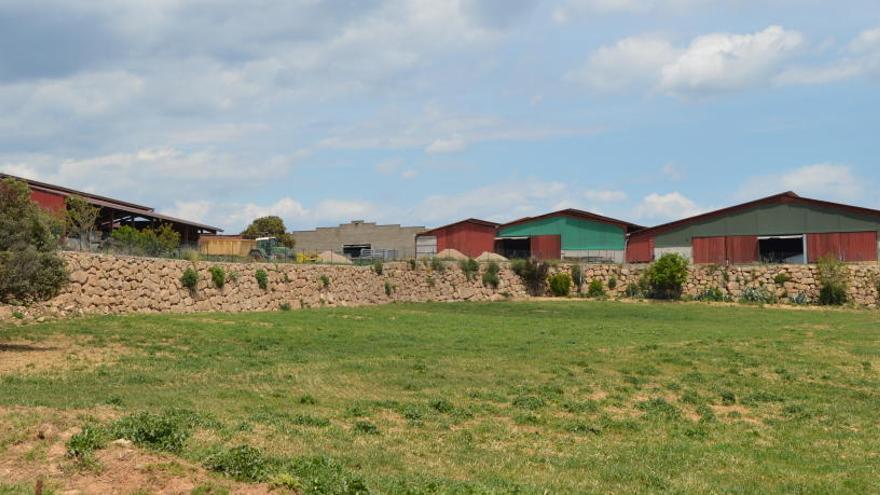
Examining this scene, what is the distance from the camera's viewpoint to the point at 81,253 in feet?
112

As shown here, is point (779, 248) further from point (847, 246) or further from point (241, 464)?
point (241, 464)

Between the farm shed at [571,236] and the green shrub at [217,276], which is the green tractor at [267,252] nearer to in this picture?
the green shrub at [217,276]

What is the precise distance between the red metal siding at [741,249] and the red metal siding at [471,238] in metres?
19.7

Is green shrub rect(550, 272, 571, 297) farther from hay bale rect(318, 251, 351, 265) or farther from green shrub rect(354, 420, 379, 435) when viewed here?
green shrub rect(354, 420, 379, 435)

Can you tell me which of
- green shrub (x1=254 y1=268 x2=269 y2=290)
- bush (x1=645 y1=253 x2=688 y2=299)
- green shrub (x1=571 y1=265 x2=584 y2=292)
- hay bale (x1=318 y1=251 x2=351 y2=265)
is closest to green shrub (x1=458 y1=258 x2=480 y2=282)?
green shrub (x1=571 y1=265 x2=584 y2=292)

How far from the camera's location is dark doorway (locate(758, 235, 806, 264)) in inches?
2430

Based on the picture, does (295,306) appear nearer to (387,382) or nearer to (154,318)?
(154,318)

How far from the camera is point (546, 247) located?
69.1 m

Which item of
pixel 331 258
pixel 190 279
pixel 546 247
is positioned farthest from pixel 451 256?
pixel 190 279

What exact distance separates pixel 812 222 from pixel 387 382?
4951 centimetres

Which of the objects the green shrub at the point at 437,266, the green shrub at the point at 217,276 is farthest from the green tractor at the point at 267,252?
the green shrub at the point at 437,266

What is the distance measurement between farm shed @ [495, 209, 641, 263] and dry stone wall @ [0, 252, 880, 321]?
690 centimetres

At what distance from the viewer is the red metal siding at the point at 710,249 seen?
62.6m

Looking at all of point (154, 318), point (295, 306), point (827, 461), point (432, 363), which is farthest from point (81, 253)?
point (827, 461)
